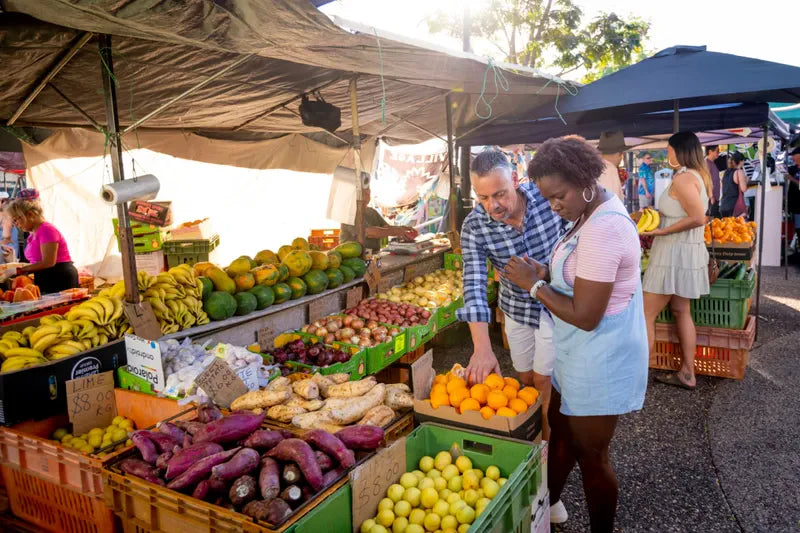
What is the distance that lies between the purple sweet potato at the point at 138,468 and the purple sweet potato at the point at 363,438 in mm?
769

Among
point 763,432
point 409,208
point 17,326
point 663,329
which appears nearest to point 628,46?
point 409,208

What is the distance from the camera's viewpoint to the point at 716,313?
5.09m

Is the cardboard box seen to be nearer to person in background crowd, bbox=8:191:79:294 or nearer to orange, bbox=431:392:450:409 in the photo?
orange, bbox=431:392:450:409

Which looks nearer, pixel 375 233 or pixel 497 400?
pixel 497 400

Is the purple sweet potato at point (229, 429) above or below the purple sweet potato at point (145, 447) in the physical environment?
above

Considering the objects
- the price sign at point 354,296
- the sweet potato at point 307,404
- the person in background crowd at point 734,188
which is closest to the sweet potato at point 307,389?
the sweet potato at point 307,404

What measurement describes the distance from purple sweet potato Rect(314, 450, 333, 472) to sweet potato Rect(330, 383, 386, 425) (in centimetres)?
54

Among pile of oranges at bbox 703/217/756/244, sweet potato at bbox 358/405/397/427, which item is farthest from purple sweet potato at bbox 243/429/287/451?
pile of oranges at bbox 703/217/756/244

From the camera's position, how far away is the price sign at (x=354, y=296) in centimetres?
534

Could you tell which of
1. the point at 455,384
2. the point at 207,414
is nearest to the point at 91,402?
the point at 207,414

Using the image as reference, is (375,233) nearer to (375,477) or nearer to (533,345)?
(533,345)

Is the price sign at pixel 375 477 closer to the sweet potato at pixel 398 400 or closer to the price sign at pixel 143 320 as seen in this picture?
the sweet potato at pixel 398 400

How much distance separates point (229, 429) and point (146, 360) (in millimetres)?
1254

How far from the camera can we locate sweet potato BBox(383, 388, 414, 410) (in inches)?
113
